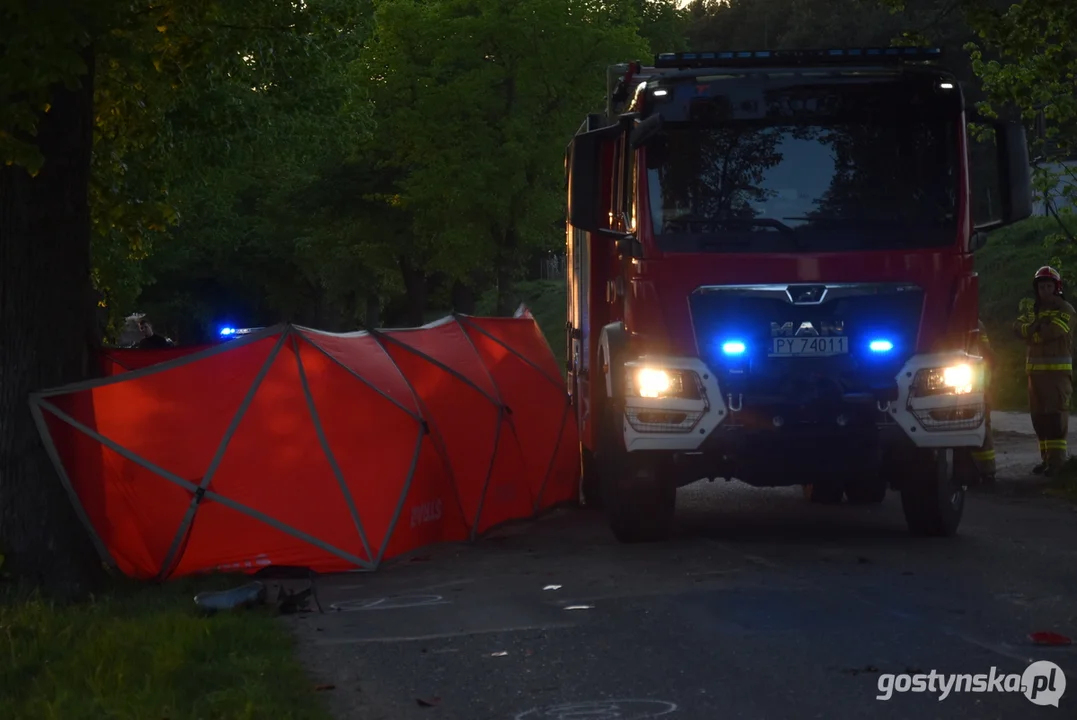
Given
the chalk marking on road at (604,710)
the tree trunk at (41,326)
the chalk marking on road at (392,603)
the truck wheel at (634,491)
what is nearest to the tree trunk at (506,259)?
the truck wheel at (634,491)

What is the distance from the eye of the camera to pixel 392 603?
10711 millimetres

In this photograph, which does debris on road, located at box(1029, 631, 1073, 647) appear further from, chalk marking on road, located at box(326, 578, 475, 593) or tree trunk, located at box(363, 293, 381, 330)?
tree trunk, located at box(363, 293, 381, 330)

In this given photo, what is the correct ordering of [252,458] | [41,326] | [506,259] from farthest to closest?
[506,259]
[252,458]
[41,326]

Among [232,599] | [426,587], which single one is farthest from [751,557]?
[232,599]

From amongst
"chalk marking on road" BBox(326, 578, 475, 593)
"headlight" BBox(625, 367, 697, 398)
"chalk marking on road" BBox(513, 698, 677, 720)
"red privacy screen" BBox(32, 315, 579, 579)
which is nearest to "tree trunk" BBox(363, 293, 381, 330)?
"red privacy screen" BBox(32, 315, 579, 579)

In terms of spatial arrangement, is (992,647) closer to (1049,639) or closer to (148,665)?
(1049,639)

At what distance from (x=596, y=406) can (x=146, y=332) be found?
413 inches

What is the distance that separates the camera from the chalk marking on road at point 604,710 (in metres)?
7.01

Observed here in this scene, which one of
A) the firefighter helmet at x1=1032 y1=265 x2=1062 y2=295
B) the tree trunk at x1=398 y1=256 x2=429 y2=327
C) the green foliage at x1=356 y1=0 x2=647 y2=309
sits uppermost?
the green foliage at x1=356 y1=0 x2=647 y2=309

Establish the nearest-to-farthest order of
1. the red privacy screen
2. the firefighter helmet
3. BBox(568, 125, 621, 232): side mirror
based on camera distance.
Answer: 1. BBox(568, 125, 621, 232): side mirror
2. the red privacy screen
3. the firefighter helmet

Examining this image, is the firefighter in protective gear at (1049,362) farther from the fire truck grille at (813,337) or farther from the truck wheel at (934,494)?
the fire truck grille at (813,337)

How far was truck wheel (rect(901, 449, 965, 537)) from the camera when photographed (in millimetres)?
12445

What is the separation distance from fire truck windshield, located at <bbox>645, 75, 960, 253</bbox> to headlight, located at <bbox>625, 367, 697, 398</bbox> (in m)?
0.82

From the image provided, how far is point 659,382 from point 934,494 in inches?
93.2
